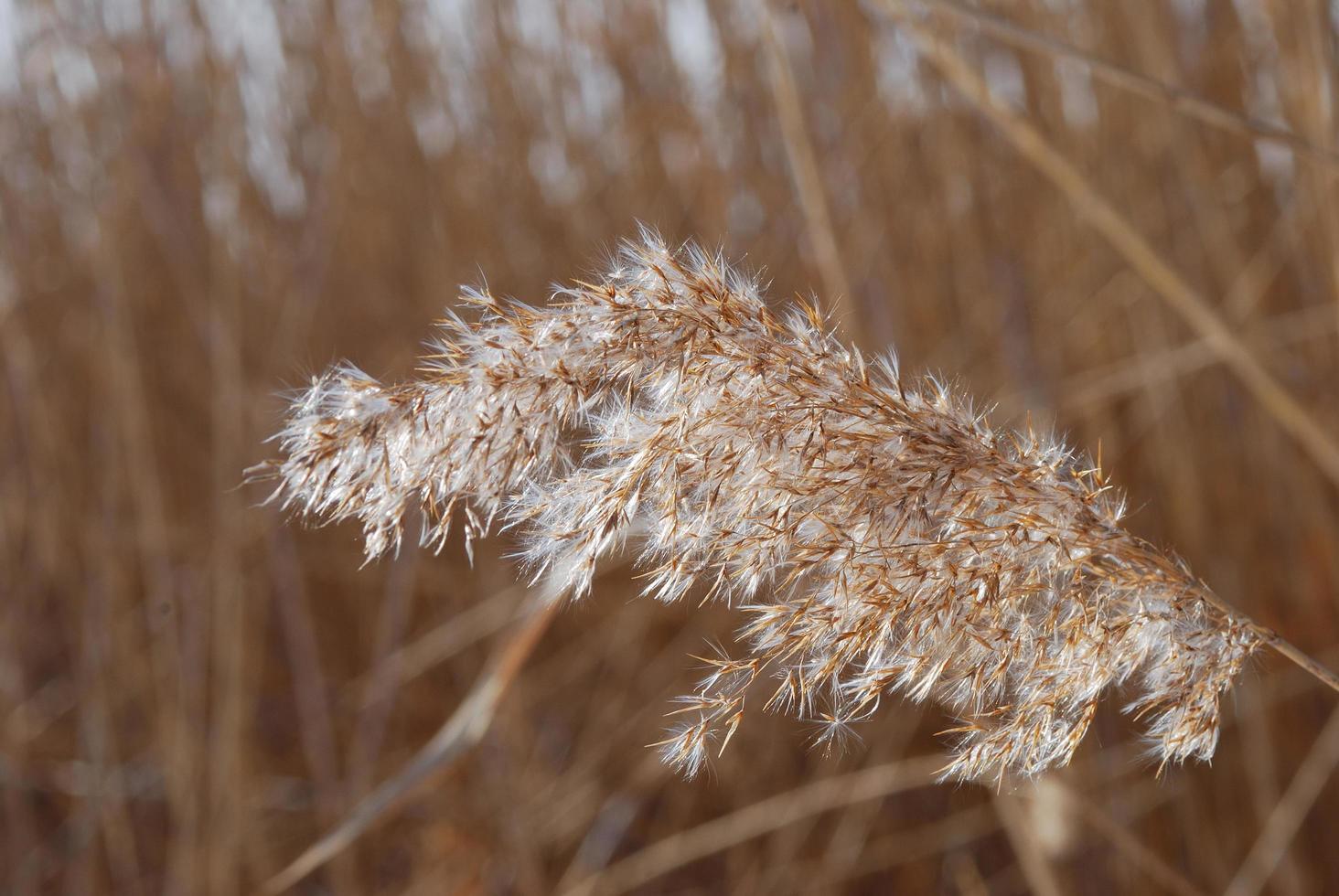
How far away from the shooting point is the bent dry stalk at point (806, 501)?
1.45ft

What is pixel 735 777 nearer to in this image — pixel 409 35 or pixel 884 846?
pixel 884 846

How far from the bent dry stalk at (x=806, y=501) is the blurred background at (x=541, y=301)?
1.52ft

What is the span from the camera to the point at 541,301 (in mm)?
1787

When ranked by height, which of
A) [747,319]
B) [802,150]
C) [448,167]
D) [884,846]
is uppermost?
[448,167]

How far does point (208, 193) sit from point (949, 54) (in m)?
1.15

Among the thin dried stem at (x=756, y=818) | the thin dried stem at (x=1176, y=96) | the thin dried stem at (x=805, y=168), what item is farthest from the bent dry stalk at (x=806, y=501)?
the thin dried stem at (x=756, y=818)

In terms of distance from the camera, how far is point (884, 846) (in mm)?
1323

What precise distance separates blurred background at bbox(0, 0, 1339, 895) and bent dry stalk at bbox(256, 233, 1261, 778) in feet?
1.52

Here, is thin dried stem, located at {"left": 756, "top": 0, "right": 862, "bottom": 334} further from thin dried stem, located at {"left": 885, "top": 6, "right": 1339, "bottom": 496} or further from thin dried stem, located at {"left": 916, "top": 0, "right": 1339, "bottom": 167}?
thin dried stem, located at {"left": 916, "top": 0, "right": 1339, "bottom": 167}

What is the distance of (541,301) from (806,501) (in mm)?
1376

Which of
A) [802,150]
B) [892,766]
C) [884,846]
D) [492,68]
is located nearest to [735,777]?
[884,846]

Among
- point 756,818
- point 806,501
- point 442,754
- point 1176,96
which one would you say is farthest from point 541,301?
point 806,501

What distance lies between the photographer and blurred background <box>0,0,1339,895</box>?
1.23 meters

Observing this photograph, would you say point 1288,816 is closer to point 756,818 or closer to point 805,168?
point 756,818
